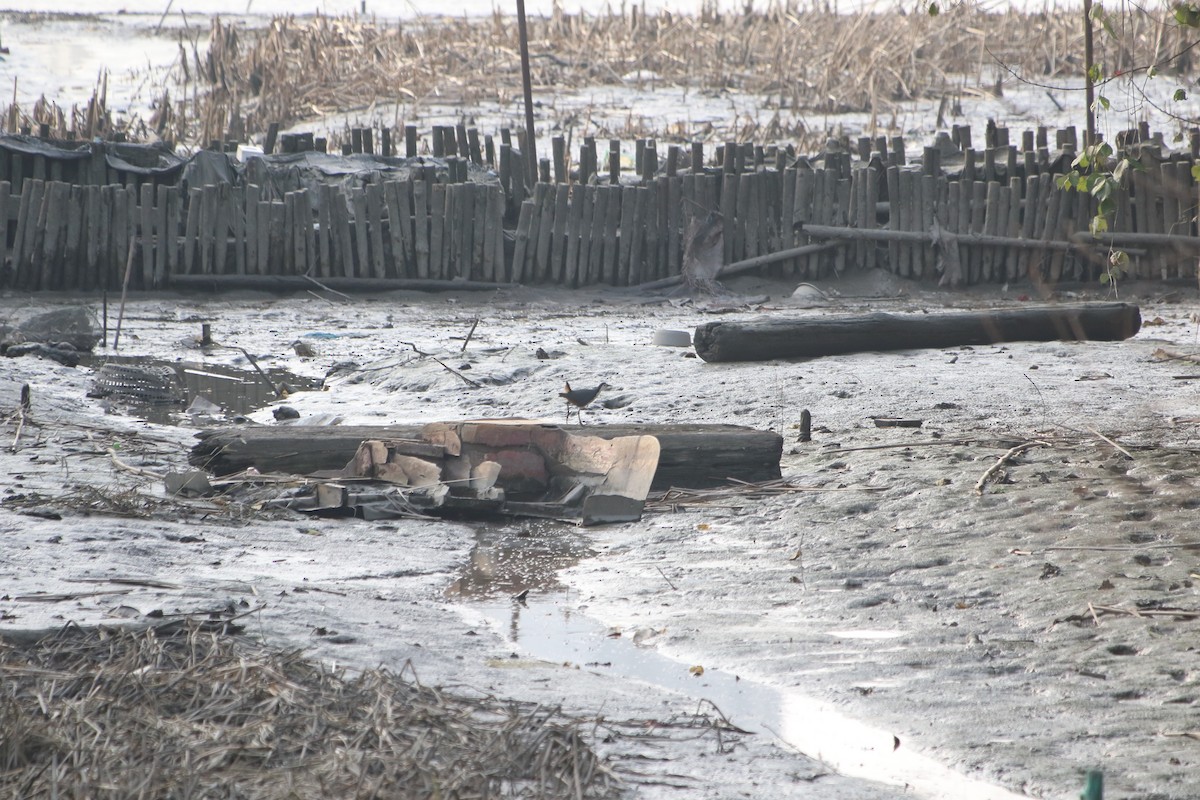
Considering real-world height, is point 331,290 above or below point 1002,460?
above

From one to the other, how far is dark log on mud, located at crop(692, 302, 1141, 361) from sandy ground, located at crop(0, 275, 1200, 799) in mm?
252

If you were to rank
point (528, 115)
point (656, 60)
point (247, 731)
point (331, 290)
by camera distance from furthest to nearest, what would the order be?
point (656, 60)
point (528, 115)
point (331, 290)
point (247, 731)

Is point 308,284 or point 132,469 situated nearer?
point 132,469

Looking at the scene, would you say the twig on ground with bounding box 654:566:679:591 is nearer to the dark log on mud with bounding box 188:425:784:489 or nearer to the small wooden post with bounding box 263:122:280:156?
the dark log on mud with bounding box 188:425:784:489

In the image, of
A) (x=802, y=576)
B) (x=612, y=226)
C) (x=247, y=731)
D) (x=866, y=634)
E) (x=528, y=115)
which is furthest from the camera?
(x=528, y=115)

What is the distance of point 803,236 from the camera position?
12.5 m

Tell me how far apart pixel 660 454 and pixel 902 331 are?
3.06m

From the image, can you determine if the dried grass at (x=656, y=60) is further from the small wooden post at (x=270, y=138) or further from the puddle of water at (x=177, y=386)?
the puddle of water at (x=177, y=386)

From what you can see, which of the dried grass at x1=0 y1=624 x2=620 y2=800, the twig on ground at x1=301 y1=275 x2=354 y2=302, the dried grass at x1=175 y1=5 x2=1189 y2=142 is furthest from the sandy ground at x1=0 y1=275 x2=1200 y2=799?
the dried grass at x1=175 y1=5 x2=1189 y2=142

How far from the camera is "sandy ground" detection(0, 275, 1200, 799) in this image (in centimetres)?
305

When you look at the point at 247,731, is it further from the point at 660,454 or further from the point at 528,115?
the point at 528,115

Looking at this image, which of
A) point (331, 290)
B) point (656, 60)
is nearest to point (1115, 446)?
point (331, 290)

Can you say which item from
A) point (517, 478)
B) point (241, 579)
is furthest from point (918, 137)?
point (241, 579)

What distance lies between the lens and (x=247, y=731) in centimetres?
263
